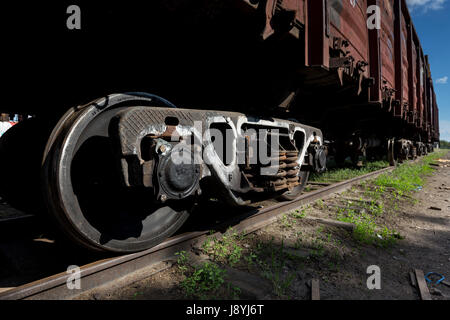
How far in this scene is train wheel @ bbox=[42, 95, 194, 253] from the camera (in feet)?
5.31

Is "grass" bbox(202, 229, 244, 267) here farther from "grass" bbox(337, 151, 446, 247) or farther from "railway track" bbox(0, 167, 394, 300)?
"grass" bbox(337, 151, 446, 247)

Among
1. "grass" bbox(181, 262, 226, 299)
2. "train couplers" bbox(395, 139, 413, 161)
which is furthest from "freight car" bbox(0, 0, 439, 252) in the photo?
"train couplers" bbox(395, 139, 413, 161)

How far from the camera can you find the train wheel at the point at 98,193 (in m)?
1.62

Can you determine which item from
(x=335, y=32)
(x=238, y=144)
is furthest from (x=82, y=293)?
(x=335, y=32)

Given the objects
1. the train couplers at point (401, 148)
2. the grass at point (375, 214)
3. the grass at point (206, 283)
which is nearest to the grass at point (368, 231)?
the grass at point (375, 214)

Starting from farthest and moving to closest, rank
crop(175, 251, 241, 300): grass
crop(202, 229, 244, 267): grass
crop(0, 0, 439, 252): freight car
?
crop(202, 229, 244, 267): grass → crop(0, 0, 439, 252): freight car → crop(175, 251, 241, 300): grass

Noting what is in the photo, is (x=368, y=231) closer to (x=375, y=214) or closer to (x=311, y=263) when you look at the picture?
(x=375, y=214)

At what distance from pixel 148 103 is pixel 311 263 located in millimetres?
1830

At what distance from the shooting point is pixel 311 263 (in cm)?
204

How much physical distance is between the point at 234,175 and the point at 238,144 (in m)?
0.29

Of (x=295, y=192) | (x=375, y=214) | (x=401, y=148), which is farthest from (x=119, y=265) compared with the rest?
(x=401, y=148)

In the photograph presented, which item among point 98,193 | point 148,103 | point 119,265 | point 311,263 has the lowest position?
point 311,263

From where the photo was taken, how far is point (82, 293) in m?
1.62

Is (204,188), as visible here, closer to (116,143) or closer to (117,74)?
(116,143)
